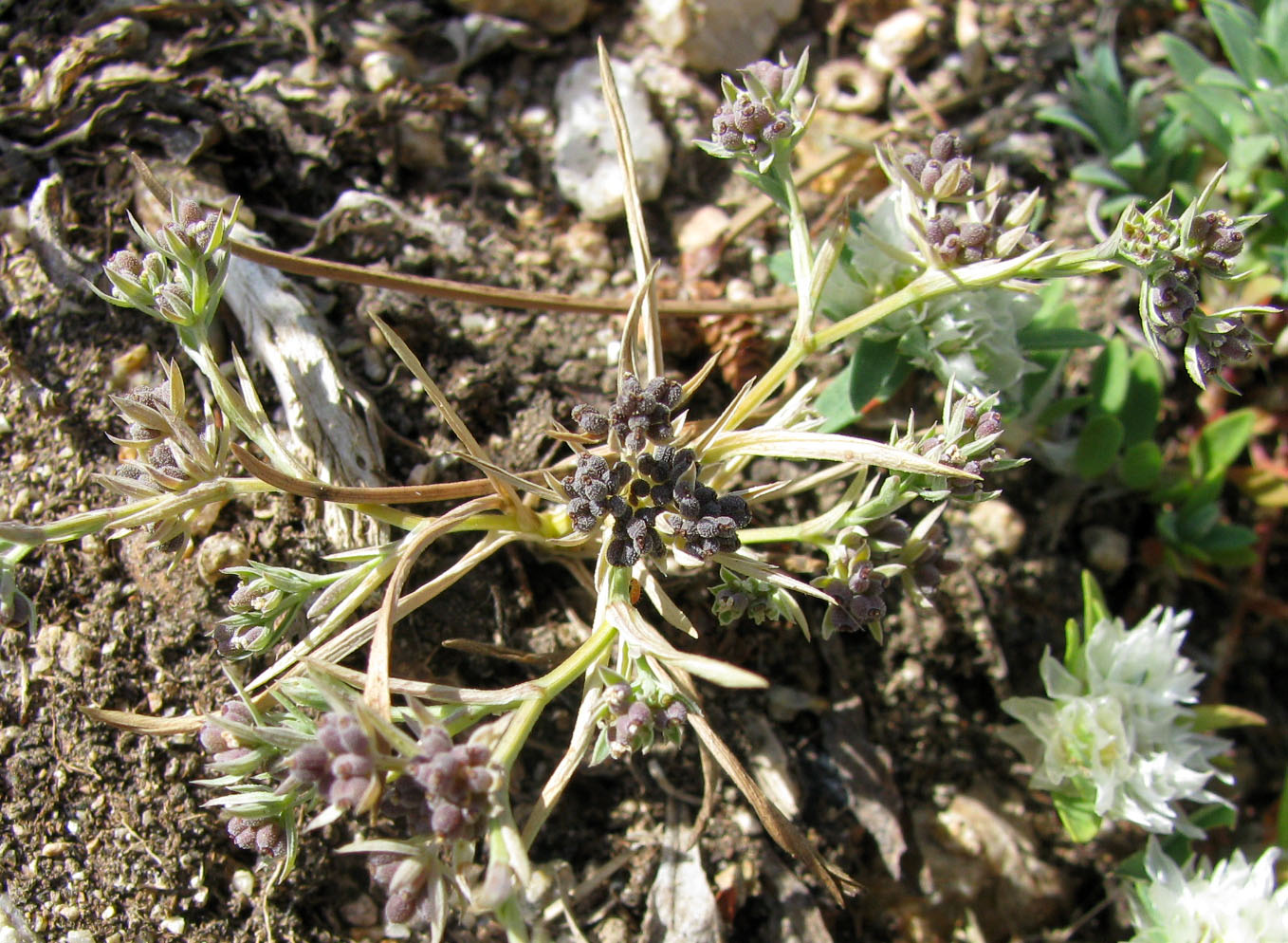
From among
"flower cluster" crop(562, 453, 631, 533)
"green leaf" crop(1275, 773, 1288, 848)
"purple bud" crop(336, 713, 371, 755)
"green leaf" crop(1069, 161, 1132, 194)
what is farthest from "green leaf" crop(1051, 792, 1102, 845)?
"green leaf" crop(1069, 161, 1132, 194)

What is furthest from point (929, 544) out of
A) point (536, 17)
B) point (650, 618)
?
point (536, 17)

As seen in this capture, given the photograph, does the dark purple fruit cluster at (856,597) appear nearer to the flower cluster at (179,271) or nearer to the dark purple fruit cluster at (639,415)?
the dark purple fruit cluster at (639,415)

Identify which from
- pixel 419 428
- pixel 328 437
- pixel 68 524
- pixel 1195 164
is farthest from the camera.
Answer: pixel 1195 164

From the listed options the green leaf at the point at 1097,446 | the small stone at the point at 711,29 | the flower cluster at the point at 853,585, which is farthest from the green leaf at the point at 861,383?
the small stone at the point at 711,29

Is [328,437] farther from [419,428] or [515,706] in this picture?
[515,706]

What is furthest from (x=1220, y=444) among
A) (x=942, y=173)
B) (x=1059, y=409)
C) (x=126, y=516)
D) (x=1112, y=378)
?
(x=126, y=516)

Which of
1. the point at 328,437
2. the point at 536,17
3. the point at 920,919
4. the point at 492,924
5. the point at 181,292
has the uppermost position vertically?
the point at 536,17
